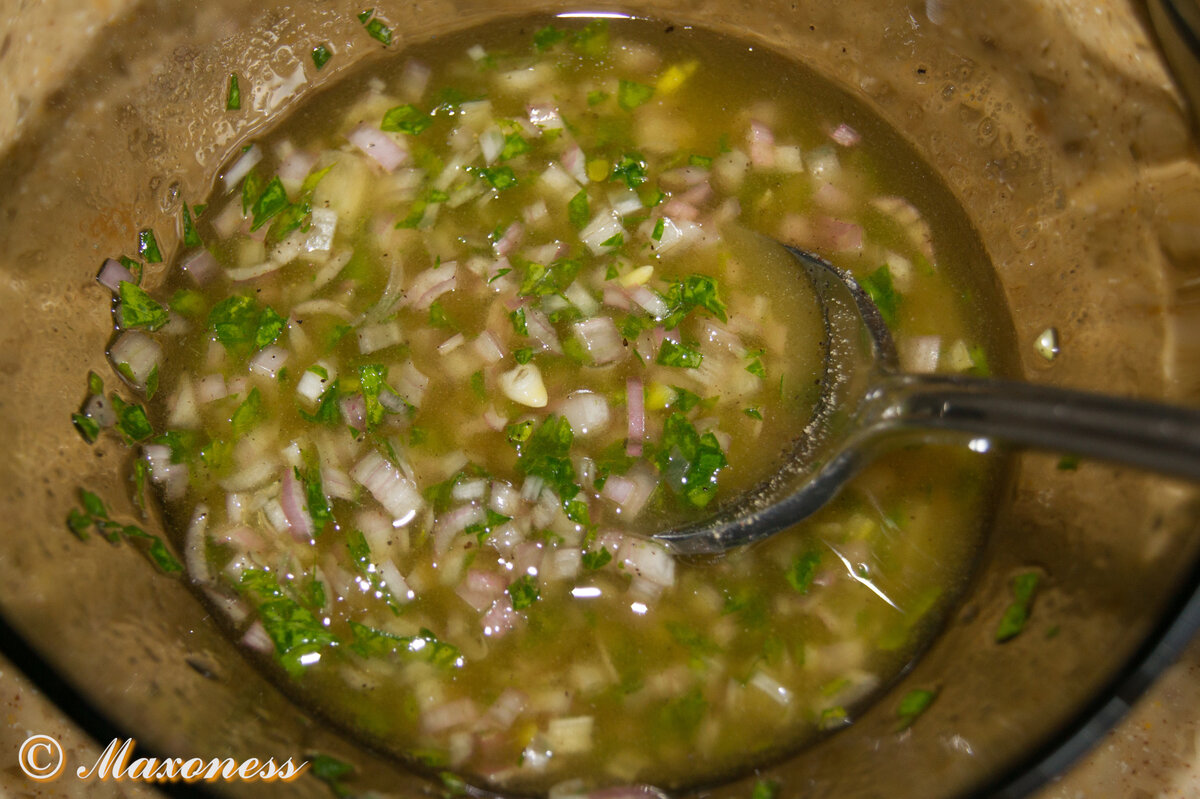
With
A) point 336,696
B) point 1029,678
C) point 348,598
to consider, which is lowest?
point 1029,678

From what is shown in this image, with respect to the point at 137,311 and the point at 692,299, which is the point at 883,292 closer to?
the point at 692,299

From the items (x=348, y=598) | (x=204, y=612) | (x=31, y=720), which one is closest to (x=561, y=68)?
(x=348, y=598)

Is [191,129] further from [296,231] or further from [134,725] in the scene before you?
[134,725]

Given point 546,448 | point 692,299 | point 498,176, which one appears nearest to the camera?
point 546,448

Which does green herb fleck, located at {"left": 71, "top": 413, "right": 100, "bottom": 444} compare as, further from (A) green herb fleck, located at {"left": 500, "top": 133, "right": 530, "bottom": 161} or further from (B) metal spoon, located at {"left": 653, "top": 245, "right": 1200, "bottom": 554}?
(B) metal spoon, located at {"left": 653, "top": 245, "right": 1200, "bottom": 554}

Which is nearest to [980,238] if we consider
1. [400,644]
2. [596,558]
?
[596,558]

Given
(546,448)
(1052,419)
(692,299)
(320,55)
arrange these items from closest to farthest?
(1052,419), (546,448), (692,299), (320,55)
